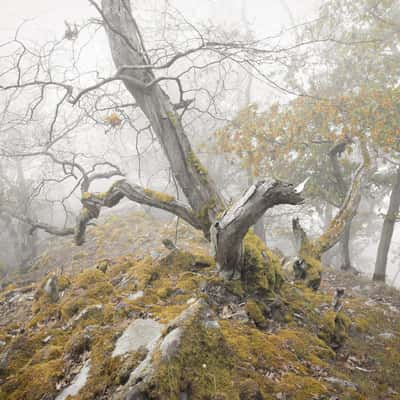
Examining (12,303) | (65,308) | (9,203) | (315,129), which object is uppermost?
(315,129)

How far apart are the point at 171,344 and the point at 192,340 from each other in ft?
0.65

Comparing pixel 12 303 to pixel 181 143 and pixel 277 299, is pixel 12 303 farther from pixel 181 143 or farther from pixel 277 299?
pixel 277 299

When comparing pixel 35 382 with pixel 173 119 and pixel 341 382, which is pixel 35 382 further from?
pixel 173 119

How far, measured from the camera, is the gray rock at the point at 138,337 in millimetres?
2719

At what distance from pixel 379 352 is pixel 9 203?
13.5 m

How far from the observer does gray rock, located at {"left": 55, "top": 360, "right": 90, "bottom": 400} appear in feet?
7.83

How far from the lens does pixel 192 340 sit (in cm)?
239

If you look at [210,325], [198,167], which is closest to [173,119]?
[198,167]

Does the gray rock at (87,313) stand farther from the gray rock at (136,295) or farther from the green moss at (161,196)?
the green moss at (161,196)

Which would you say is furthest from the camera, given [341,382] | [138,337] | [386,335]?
[386,335]

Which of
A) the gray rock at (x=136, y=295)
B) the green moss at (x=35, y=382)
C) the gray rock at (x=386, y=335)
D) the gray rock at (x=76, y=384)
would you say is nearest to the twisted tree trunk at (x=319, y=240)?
the gray rock at (x=386, y=335)

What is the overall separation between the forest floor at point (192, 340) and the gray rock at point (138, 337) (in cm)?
2

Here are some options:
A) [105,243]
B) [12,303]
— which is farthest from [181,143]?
[105,243]

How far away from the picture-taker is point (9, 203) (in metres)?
11.9
